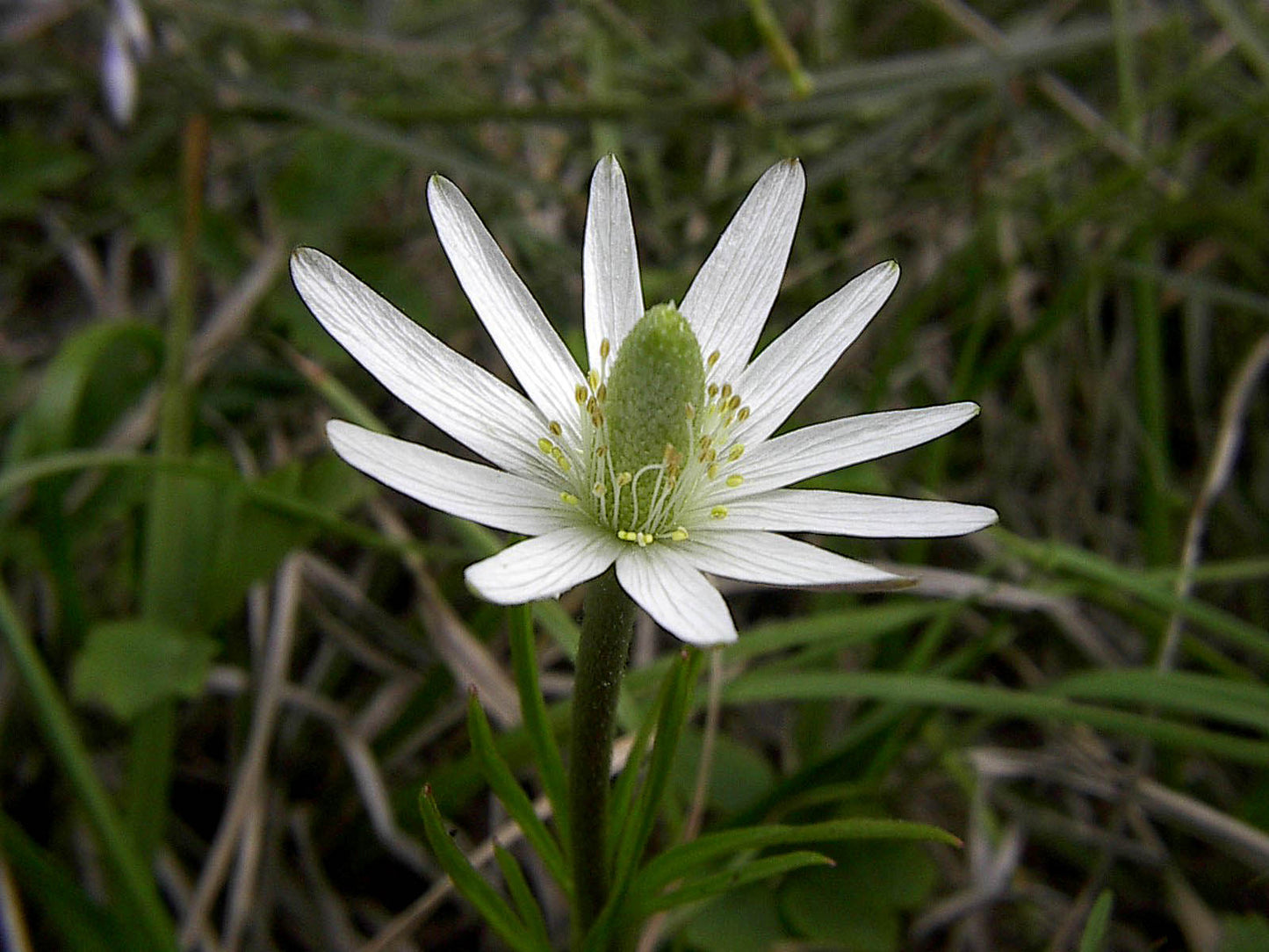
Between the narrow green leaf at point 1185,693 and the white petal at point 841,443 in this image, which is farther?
the narrow green leaf at point 1185,693

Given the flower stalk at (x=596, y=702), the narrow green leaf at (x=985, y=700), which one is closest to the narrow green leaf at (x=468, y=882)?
the flower stalk at (x=596, y=702)

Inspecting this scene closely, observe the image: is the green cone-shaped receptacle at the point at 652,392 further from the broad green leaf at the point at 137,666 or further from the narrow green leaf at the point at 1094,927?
the broad green leaf at the point at 137,666

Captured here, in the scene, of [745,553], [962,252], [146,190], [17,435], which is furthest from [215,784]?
[962,252]

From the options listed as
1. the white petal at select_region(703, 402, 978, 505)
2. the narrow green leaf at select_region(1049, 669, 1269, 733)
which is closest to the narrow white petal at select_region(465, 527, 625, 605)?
the white petal at select_region(703, 402, 978, 505)

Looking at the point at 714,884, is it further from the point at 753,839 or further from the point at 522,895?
the point at 522,895

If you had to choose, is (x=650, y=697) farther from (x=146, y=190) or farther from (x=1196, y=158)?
(x=1196, y=158)

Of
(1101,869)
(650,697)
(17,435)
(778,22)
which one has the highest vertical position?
(778,22)
